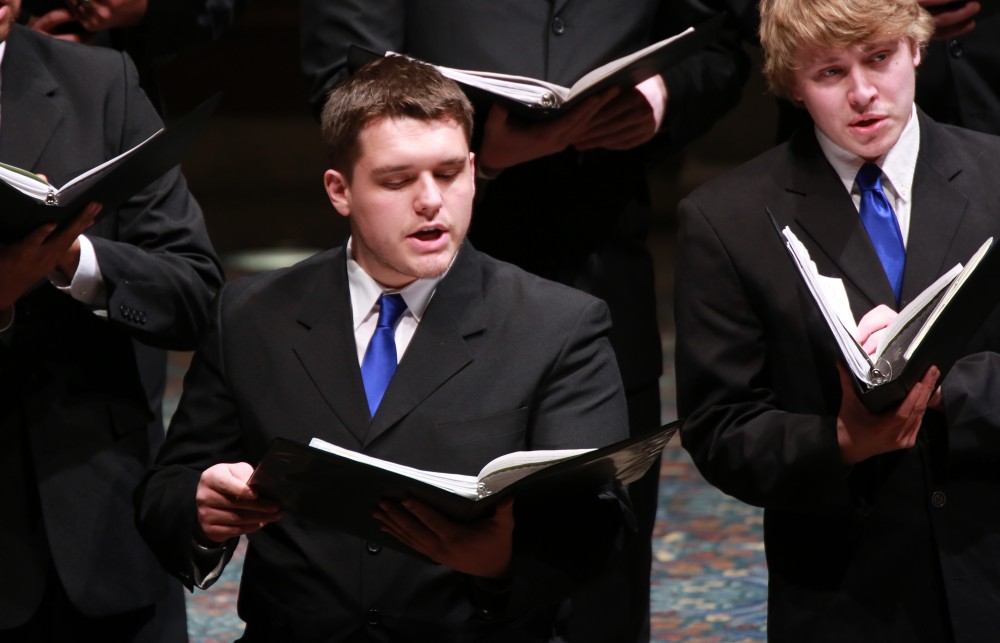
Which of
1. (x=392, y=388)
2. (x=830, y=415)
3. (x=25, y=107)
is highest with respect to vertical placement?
(x=25, y=107)

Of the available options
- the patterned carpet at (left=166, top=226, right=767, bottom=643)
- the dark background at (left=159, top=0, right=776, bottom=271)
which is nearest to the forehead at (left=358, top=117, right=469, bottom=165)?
the patterned carpet at (left=166, top=226, right=767, bottom=643)

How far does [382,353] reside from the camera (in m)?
2.92

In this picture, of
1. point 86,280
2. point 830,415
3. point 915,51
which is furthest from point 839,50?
point 86,280

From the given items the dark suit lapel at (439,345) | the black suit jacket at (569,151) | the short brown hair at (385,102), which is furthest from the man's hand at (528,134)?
the dark suit lapel at (439,345)

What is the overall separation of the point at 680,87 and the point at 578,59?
0.23m

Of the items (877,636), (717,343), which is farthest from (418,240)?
(877,636)

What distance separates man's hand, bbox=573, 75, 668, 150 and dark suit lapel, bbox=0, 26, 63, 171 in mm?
1024

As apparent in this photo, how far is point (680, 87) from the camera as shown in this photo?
11.7 ft

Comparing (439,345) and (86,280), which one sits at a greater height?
(86,280)

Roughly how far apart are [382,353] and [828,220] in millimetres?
814

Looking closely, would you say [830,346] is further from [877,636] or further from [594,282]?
[594,282]

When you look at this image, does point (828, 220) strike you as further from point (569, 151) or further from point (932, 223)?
point (569, 151)

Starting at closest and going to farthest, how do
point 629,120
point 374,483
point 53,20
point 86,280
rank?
point 374,483 → point 86,280 → point 629,120 → point 53,20

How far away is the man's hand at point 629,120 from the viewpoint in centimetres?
339
